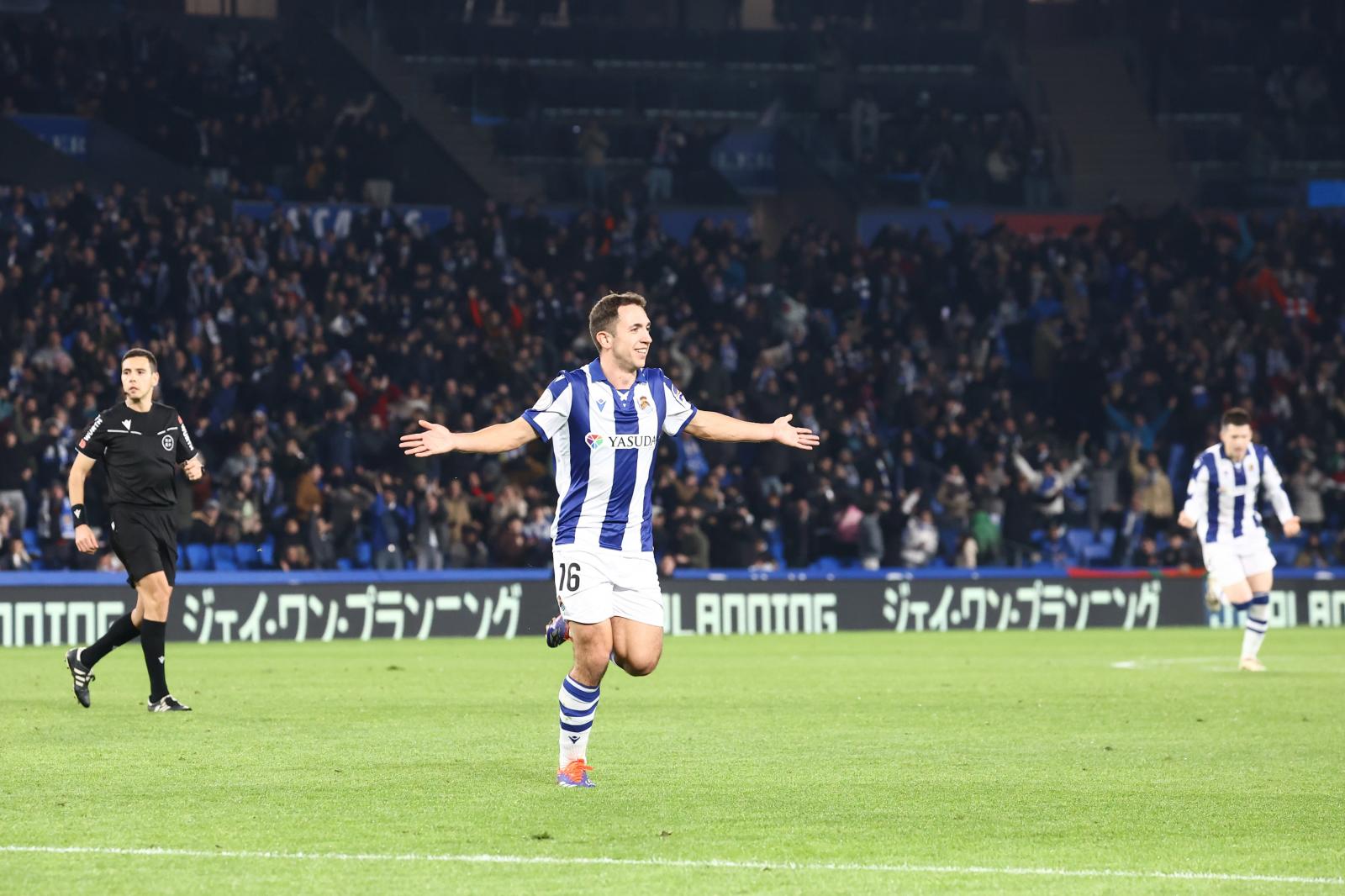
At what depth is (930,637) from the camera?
24422 millimetres

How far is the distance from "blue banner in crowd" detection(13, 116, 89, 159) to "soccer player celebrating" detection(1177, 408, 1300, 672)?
2056cm

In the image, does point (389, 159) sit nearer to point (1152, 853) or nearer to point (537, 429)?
point (537, 429)

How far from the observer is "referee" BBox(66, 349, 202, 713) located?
43.0ft

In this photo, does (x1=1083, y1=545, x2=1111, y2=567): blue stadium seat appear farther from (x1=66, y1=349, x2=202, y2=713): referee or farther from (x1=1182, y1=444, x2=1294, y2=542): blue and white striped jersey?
(x1=66, y1=349, x2=202, y2=713): referee

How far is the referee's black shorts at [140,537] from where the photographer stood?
13.1 m

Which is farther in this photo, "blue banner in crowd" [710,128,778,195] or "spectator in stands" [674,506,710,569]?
"blue banner in crowd" [710,128,778,195]

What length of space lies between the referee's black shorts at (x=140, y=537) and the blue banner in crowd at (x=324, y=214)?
17826 millimetres

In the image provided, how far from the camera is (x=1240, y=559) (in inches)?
706

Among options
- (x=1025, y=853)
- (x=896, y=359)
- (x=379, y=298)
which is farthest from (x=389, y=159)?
(x=1025, y=853)

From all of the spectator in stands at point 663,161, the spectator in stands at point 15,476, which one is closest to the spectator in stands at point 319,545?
the spectator in stands at point 15,476

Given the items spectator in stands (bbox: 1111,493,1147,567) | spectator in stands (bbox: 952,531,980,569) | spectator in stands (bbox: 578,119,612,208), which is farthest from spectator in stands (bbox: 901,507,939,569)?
spectator in stands (bbox: 578,119,612,208)

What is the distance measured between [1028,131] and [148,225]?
17862mm

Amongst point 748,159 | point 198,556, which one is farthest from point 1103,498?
point 198,556

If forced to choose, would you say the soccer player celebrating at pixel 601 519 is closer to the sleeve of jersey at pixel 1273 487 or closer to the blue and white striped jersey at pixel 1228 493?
the blue and white striped jersey at pixel 1228 493
